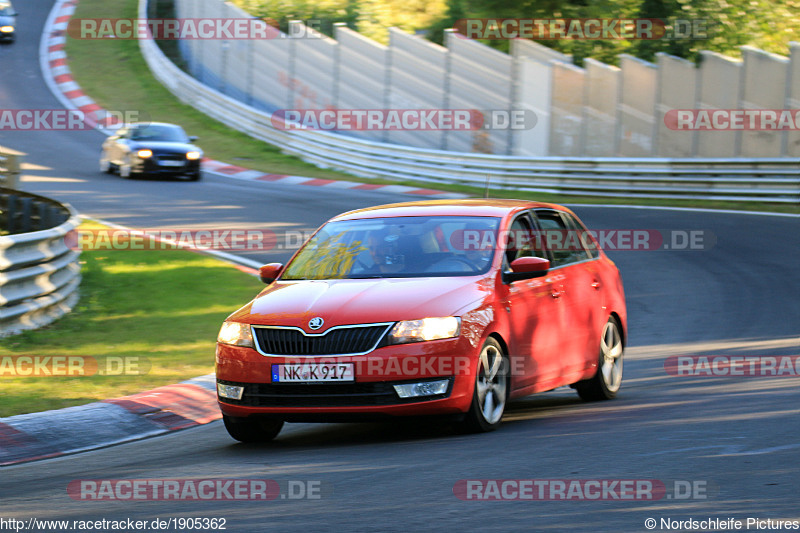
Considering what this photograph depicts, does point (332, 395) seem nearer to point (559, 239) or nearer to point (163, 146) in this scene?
point (559, 239)

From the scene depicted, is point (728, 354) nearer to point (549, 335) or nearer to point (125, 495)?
point (549, 335)

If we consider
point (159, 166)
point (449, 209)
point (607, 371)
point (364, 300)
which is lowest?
point (159, 166)

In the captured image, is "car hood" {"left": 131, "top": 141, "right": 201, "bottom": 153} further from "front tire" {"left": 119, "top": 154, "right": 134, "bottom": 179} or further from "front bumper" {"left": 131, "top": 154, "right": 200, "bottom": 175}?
"front tire" {"left": 119, "top": 154, "right": 134, "bottom": 179}

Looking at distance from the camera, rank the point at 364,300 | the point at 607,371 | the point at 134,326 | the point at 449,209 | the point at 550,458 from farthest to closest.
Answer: the point at 134,326 → the point at 607,371 → the point at 449,209 → the point at 364,300 → the point at 550,458

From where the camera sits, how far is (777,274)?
15.3m

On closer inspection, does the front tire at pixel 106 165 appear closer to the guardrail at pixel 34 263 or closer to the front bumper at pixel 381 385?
the guardrail at pixel 34 263

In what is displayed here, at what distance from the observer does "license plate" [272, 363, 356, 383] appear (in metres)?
7.05

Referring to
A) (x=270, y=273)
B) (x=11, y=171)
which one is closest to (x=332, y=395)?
(x=270, y=273)

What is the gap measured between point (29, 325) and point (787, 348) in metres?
7.31

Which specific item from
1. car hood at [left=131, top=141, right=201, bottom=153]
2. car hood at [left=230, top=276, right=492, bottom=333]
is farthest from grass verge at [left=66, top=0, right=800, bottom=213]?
car hood at [left=230, top=276, right=492, bottom=333]

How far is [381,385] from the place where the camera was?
707 centimetres

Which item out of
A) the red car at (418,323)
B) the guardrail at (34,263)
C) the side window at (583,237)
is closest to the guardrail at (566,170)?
the guardrail at (34,263)

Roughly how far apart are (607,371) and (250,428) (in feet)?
10.3

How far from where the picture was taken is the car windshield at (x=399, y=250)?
26.0 ft
